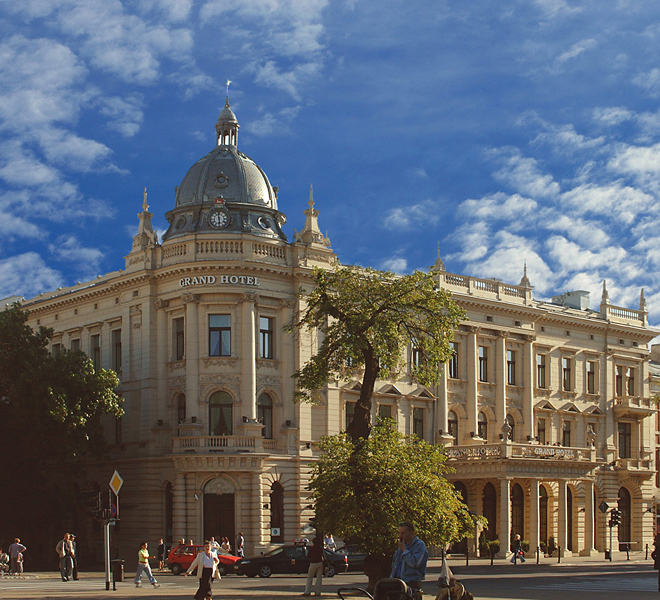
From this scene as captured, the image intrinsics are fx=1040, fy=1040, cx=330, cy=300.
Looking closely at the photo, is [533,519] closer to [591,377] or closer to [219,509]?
[591,377]

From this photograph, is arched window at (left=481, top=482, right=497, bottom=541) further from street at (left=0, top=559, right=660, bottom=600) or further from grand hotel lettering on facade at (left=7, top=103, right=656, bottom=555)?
A: street at (left=0, top=559, right=660, bottom=600)

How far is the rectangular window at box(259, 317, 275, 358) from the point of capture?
2180 inches

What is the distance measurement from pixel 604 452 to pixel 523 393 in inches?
337

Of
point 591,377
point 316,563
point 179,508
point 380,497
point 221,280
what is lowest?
point 179,508

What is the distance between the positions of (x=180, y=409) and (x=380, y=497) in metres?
26.8

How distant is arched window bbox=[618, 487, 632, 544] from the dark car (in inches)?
1343

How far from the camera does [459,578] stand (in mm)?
42656

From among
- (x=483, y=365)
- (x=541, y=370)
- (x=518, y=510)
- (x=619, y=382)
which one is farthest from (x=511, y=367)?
(x=619, y=382)

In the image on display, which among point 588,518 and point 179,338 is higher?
point 179,338

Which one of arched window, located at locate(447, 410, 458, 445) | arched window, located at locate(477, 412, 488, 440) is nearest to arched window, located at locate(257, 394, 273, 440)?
arched window, located at locate(447, 410, 458, 445)

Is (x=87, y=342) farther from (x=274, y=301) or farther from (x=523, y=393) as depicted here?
(x=523, y=393)

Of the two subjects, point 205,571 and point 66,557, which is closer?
point 205,571

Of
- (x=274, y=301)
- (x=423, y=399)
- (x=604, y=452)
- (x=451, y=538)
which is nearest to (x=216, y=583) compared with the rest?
(x=451, y=538)

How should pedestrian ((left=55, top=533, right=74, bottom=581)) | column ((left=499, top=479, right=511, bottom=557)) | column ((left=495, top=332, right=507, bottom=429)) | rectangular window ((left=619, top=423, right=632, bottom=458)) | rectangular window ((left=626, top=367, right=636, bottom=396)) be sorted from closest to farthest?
1. pedestrian ((left=55, top=533, right=74, bottom=581))
2. column ((left=499, top=479, right=511, bottom=557))
3. column ((left=495, top=332, right=507, bottom=429))
4. rectangular window ((left=619, top=423, right=632, bottom=458))
5. rectangular window ((left=626, top=367, right=636, bottom=396))
